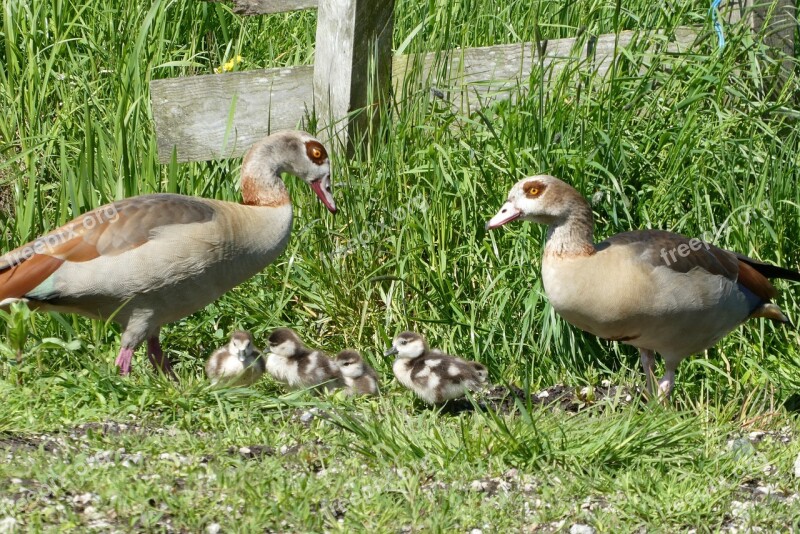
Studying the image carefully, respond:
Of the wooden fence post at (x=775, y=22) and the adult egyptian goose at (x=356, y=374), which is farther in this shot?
the wooden fence post at (x=775, y=22)

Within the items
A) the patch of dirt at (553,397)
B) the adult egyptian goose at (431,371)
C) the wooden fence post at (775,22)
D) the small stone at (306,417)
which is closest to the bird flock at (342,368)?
the adult egyptian goose at (431,371)

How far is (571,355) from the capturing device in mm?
6727

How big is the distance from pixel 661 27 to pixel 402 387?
3.12 metres

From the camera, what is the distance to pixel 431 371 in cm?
589

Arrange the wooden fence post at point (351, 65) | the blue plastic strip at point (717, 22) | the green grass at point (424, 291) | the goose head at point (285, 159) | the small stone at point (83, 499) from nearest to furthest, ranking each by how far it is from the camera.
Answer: the small stone at point (83, 499) < the green grass at point (424, 291) < the goose head at point (285, 159) < the wooden fence post at point (351, 65) < the blue plastic strip at point (717, 22)

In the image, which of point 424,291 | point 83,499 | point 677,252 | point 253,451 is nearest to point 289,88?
point 424,291

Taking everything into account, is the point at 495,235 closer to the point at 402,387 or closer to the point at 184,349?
the point at 402,387

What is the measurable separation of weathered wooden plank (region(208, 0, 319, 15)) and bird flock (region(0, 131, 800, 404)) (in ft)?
5.78

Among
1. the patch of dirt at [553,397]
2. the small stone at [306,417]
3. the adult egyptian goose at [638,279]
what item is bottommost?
the patch of dirt at [553,397]

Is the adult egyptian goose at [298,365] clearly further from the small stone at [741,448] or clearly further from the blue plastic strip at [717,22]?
the blue plastic strip at [717,22]

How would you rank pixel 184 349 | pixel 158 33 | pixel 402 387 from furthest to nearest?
pixel 158 33 < pixel 184 349 < pixel 402 387

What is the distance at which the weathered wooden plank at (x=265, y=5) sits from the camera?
7.48 meters

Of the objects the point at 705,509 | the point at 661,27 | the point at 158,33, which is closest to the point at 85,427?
the point at 705,509

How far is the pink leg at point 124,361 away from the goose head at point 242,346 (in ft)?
1.87
